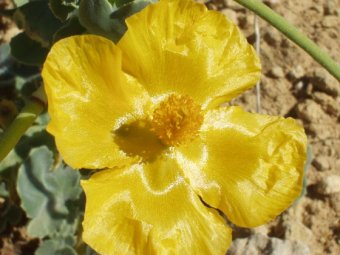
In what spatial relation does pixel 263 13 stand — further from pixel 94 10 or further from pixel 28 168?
pixel 28 168

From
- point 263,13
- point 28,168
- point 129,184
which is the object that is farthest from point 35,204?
point 263,13

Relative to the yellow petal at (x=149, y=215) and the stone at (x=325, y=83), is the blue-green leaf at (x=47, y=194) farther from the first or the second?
the stone at (x=325, y=83)

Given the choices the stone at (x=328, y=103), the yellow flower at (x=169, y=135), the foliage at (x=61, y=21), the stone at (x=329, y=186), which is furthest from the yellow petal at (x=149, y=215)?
the stone at (x=328, y=103)

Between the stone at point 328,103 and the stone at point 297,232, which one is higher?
the stone at point 328,103

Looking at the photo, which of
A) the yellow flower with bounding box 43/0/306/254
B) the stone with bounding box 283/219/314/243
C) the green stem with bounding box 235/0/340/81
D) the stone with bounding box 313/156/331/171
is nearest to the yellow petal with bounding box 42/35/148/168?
the yellow flower with bounding box 43/0/306/254

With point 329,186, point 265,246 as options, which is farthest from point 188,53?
point 329,186

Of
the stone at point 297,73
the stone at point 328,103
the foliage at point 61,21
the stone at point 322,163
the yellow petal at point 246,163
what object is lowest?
the stone at point 322,163
